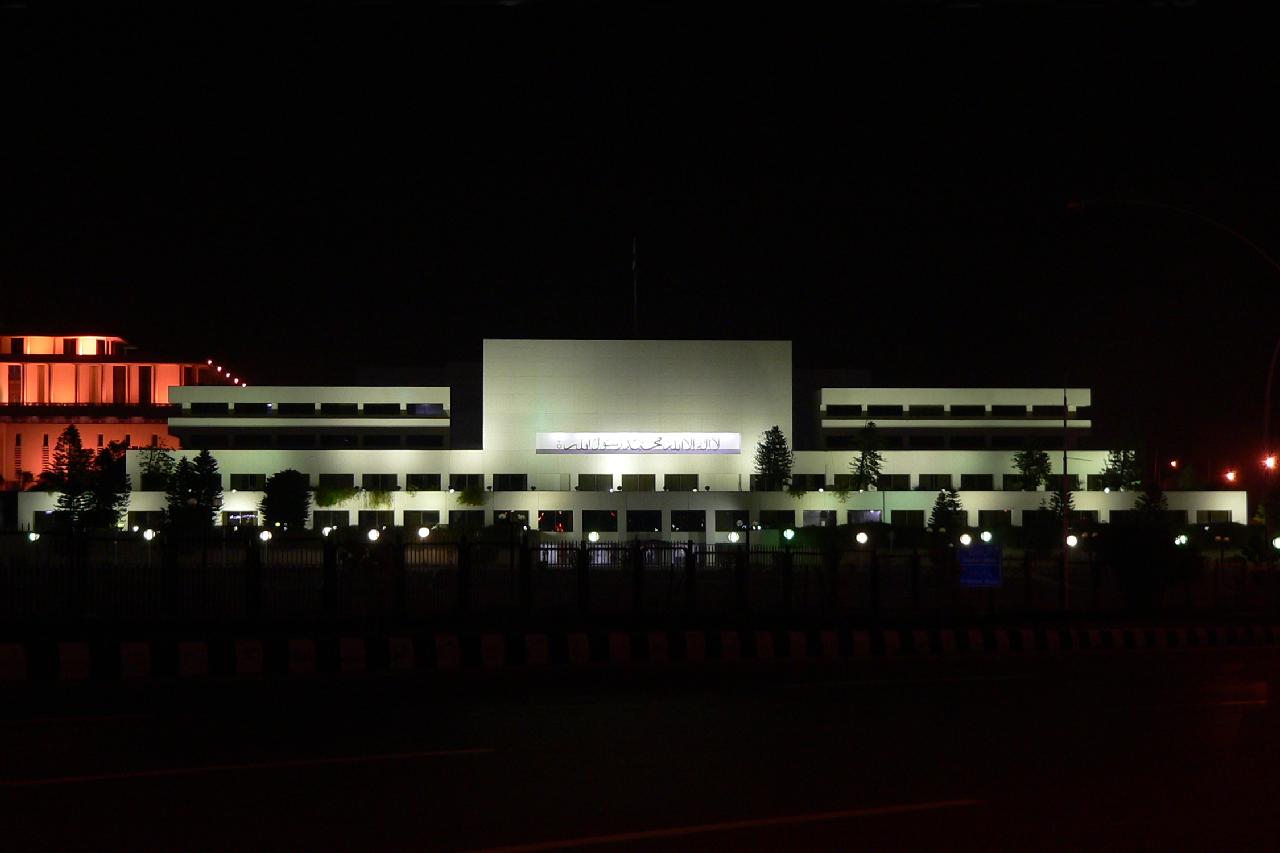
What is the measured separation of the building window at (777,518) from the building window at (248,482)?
31041 mm

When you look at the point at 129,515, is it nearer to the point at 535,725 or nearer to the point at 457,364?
the point at 457,364

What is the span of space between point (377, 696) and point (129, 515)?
69909 mm

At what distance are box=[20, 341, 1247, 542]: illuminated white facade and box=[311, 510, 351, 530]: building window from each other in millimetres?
96

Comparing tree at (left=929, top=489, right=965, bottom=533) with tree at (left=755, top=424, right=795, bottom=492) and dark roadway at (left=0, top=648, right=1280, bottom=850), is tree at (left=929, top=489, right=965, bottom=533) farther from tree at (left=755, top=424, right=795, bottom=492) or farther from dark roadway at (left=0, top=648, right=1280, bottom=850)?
dark roadway at (left=0, top=648, right=1280, bottom=850)

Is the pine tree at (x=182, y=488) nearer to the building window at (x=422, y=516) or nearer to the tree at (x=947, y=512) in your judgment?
the building window at (x=422, y=516)

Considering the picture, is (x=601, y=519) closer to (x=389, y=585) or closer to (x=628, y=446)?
(x=628, y=446)

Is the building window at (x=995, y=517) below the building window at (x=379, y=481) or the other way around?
below

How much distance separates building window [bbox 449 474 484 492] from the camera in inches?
3246

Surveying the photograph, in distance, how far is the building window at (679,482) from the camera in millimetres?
84125

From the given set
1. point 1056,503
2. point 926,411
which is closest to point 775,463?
point 926,411

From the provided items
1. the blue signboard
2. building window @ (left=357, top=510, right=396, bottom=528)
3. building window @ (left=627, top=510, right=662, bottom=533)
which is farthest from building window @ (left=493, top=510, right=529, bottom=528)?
the blue signboard

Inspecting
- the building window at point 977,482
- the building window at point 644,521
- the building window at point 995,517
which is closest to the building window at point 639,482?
the building window at point 644,521

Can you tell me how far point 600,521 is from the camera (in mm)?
78125

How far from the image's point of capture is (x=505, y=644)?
20562mm
